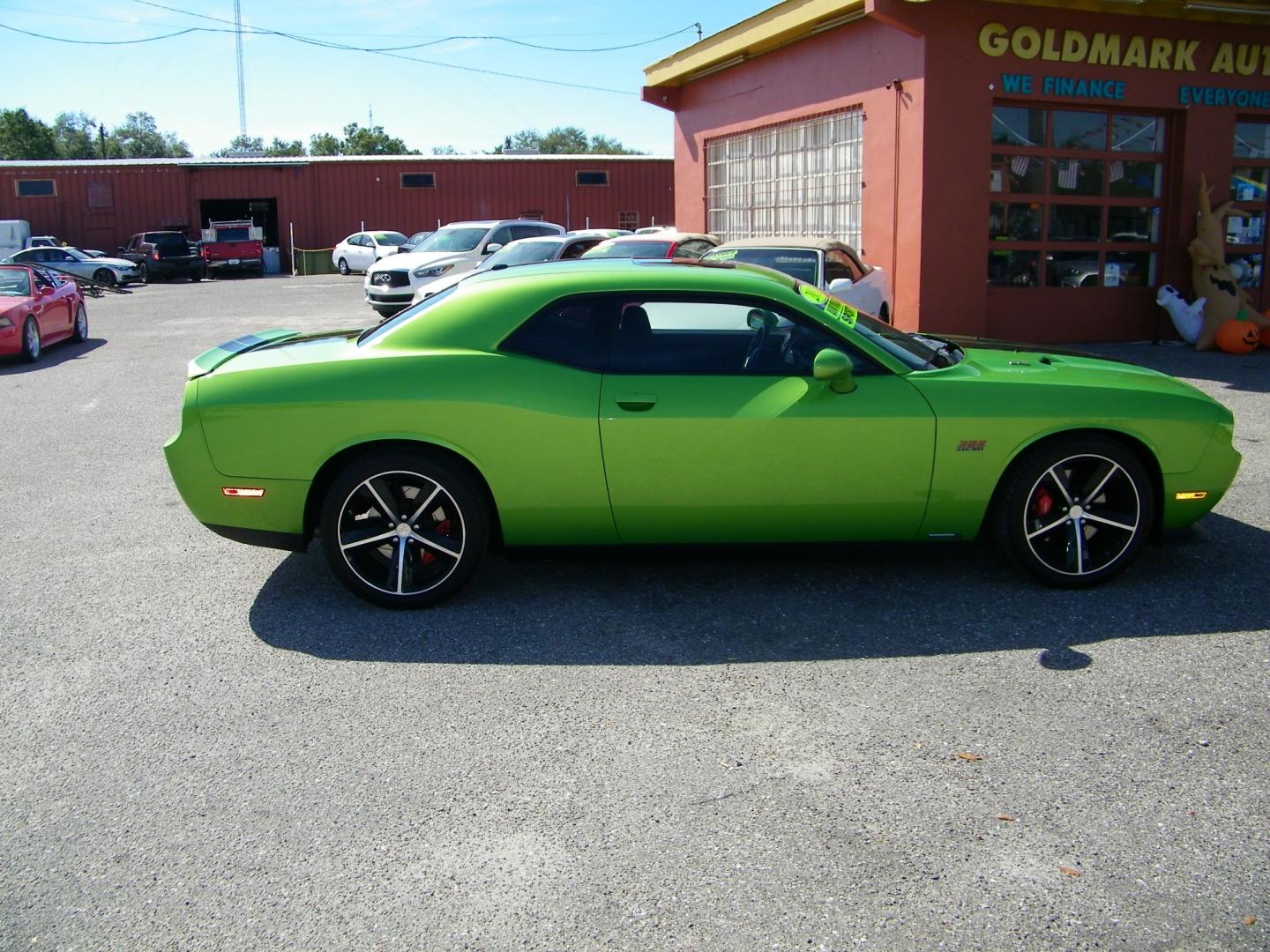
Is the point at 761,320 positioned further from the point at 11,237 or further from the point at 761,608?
the point at 11,237

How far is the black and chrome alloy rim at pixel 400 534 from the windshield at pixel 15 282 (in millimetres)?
12533

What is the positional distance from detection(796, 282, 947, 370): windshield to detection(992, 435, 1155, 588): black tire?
645mm

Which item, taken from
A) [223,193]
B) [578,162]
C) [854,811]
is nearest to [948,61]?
[854,811]

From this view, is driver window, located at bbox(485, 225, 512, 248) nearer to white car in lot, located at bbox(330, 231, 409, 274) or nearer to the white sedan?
white car in lot, located at bbox(330, 231, 409, 274)

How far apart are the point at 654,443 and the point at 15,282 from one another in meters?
13.7

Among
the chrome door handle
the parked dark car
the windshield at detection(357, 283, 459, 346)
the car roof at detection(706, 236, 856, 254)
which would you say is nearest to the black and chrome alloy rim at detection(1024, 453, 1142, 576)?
the chrome door handle

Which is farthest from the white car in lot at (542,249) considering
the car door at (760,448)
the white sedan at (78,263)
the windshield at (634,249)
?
the white sedan at (78,263)

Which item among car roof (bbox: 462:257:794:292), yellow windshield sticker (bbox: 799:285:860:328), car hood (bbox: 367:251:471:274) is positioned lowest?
yellow windshield sticker (bbox: 799:285:860:328)

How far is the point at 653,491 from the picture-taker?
4996 mm

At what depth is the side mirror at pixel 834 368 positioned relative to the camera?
4.89m

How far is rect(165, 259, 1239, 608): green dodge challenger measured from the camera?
4.96 m

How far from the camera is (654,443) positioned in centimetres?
496

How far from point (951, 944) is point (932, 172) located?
38.4 ft

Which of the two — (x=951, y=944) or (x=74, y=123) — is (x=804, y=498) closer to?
(x=951, y=944)
